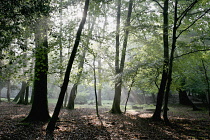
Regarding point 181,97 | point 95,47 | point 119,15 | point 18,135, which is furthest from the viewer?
point 181,97

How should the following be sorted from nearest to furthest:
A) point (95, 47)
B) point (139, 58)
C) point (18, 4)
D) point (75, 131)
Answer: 1. point (18, 4)
2. point (75, 131)
3. point (139, 58)
4. point (95, 47)

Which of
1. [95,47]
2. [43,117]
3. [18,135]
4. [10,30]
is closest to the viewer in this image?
[10,30]

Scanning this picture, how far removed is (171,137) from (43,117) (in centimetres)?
680

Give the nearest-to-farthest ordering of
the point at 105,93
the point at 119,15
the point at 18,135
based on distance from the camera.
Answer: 1. the point at 18,135
2. the point at 119,15
3. the point at 105,93

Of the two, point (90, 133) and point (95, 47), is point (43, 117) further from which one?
point (95, 47)

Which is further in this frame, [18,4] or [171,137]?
[171,137]

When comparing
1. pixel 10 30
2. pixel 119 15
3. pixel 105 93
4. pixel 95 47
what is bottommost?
pixel 105 93

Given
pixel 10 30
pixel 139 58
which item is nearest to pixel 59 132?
pixel 10 30

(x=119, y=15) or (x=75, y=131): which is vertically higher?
(x=119, y=15)

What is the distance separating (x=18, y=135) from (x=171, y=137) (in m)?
6.45

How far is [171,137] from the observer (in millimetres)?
6473

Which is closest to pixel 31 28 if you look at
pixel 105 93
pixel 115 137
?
pixel 115 137

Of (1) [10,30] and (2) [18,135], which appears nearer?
(1) [10,30]

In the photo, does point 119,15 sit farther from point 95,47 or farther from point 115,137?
point 115,137
